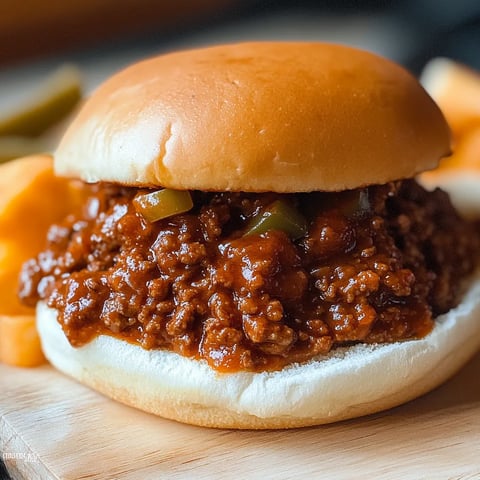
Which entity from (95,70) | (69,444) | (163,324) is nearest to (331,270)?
(163,324)

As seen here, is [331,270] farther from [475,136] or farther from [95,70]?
[95,70]

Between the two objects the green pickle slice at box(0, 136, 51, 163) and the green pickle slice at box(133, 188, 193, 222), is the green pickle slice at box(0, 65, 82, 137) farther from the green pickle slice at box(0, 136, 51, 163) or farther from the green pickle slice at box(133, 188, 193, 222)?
the green pickle slice at box(133, 188, 193, 222)

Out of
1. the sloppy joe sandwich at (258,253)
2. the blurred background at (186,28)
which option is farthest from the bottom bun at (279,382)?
the blurred background at (186,28)

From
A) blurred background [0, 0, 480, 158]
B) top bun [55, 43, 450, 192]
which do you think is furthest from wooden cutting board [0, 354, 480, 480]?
blurred background [0, 0, 480, 158]

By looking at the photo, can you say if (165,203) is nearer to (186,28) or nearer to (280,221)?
(280,221)

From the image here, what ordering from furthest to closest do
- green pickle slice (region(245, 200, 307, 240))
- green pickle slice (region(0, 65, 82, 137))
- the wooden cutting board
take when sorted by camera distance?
green pickle slice (region(0, 65, 82, 137)), green pickle slice (region(245, 200, 307, 240)), the wooden cutting board

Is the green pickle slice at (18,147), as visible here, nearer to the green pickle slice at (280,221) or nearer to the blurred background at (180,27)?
the green pickle slice at (280,221)
